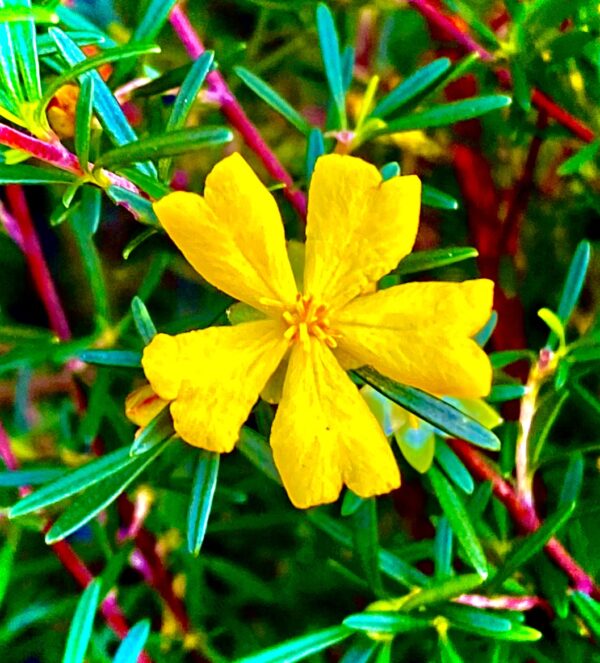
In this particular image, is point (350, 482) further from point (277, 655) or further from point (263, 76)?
point (263, 76)

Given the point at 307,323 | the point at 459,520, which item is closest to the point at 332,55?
the point at 307,323

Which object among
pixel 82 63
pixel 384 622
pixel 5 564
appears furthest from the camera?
pixel 5 564

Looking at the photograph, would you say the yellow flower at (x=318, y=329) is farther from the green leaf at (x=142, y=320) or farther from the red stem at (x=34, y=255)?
the red stem at (x=34, y=255)

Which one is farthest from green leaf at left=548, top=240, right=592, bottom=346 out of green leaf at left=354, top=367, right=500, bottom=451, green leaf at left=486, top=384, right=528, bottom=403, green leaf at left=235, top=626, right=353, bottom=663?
green leaf at left=235, top=626, right=353, bottom=663

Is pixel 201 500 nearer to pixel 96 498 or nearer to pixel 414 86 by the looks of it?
pixel 96 498

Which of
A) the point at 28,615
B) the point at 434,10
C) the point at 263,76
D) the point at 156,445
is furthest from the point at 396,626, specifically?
the point at 263,76
